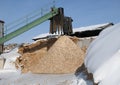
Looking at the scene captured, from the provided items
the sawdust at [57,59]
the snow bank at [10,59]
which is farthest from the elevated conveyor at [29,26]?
the sawdust at [57,59]

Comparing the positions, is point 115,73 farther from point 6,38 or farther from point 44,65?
point 6,38

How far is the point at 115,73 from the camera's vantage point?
6684mm

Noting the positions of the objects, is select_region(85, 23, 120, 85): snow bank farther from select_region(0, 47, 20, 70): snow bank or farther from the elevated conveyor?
the elevated conveyor

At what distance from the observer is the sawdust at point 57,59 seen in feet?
55.7

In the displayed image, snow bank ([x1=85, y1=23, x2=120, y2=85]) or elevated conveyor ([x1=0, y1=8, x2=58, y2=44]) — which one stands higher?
elevated conveyor ([x1=0, y1=8, x2=58, y2=44])

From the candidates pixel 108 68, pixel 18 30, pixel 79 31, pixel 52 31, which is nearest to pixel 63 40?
pixel 52 31

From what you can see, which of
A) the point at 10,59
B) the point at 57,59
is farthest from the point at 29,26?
the point at 57,59

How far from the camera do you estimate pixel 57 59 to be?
17578mm

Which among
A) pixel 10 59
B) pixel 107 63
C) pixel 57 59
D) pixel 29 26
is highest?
pixel 29 26

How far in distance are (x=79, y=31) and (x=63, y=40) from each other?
851 cm

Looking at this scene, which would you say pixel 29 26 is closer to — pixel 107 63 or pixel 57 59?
pixel 57 59

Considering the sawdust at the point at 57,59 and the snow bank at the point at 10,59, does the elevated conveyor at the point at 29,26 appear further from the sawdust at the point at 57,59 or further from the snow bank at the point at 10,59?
the sawdust at the point at 57,59

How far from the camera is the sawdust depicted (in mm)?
16969

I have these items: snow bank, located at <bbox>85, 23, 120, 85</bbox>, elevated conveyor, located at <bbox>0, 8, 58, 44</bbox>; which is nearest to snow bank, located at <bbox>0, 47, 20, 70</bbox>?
elevated conveyor, located at <bbox>0, 8, 58, 44</bbox>
